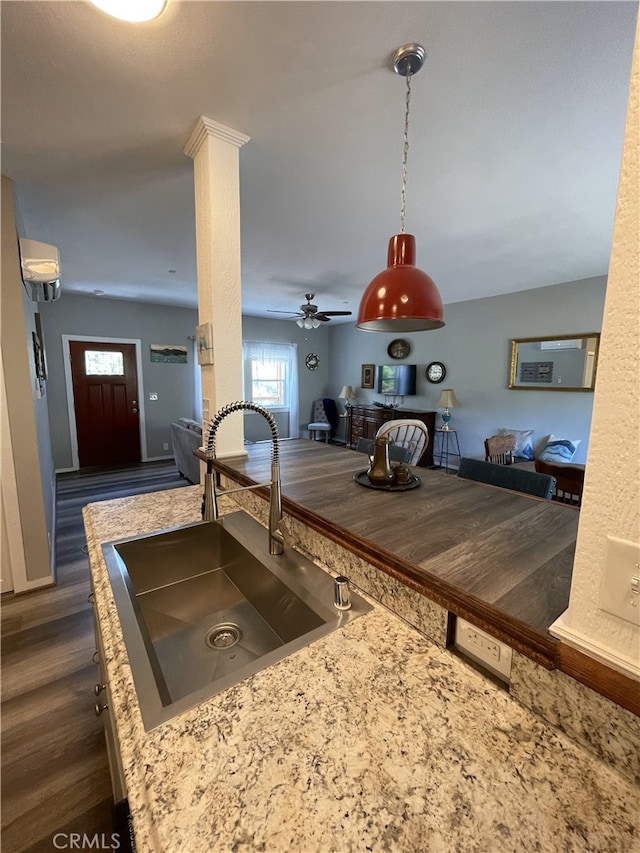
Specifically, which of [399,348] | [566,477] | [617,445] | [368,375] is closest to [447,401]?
[399,348]

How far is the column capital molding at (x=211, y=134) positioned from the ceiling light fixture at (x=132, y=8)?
1.76 feet

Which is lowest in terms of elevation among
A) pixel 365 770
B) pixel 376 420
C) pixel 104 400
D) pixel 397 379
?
pixel 376 420

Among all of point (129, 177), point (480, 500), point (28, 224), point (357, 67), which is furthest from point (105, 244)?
point (480, 500)

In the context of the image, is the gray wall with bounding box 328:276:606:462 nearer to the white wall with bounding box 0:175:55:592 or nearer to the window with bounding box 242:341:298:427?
the window with bounding box 242:341:298:427

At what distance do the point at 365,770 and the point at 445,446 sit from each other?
5621mm

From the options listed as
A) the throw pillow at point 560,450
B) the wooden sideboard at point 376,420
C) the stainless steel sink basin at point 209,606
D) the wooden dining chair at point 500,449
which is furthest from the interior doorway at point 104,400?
the throw pillow at point 560,450

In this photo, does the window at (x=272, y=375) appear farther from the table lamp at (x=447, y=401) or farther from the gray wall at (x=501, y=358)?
the table lamp at (x=447, y=401)

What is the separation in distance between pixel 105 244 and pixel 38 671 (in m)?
3.27

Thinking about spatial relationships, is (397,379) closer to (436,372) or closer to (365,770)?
(436,372)

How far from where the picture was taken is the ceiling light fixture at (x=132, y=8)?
1039 millimetres

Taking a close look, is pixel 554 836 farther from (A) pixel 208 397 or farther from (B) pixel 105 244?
(B) pixel 105 244

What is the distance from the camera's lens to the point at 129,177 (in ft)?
6.91

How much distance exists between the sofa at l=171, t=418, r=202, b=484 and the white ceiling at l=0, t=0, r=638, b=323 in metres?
2.09

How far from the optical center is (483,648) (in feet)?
2.20
